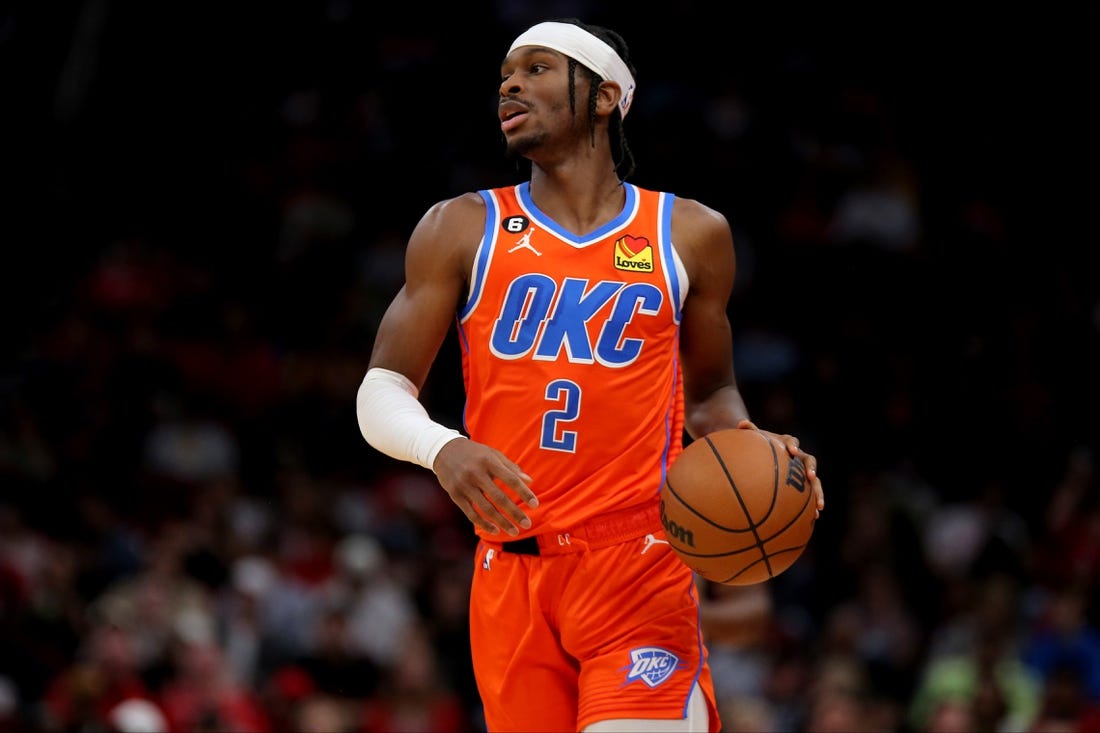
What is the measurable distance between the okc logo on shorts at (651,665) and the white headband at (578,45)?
1.94m

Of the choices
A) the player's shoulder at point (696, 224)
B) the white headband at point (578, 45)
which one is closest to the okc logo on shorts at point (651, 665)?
the player's shoulder at point (696, 224)

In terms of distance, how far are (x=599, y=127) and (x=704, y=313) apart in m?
0.74

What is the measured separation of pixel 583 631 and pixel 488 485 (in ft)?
2.30

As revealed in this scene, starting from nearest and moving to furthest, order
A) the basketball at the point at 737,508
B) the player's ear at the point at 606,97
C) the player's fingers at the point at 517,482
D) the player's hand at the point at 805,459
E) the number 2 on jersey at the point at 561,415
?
the player's fingers at the point at 517,482, the basketball at the point at 737,508, the player's hand at the point at 805,459, the number 2 on jersey at the point at 561,415, the player's ear at the point at 606,97

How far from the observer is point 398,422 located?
191 inches

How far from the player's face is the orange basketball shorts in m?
1.32

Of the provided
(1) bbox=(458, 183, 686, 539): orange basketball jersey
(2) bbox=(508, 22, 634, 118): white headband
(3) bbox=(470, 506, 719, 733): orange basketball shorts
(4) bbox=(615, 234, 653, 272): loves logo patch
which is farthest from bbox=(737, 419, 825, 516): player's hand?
(2) bbox=(508, 22, 634, 118): white headband

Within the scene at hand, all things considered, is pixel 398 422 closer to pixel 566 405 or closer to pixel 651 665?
pixel 566 405

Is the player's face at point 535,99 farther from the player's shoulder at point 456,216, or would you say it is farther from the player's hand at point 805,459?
the player's hand at point 805,459

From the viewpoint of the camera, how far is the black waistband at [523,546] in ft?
16.3

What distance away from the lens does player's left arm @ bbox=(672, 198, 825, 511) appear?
5.19 m

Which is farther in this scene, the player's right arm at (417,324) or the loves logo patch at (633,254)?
the loves logo patch at (633,254)

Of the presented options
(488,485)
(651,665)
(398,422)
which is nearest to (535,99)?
(398,422)

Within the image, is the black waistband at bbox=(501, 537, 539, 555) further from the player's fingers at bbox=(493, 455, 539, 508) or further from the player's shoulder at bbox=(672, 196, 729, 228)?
the player's shoulder at bbox=(672, 196, 729, 228)
